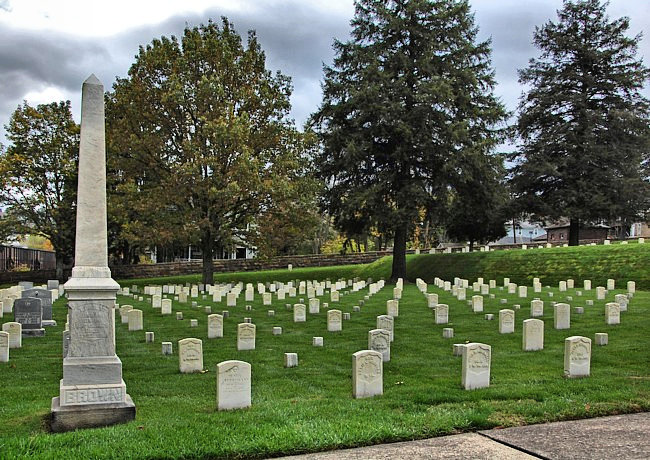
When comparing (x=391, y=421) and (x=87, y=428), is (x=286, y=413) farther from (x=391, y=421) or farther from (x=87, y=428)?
(x=87, y=428)

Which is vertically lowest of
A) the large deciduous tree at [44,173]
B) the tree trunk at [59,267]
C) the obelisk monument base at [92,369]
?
the tree trunk at [59,267]

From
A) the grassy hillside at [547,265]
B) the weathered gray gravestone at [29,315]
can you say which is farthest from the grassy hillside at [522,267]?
the weathered gray gravestone at [29,315]

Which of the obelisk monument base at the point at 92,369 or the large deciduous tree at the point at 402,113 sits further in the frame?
the large deciduous tree at the point at 402,113

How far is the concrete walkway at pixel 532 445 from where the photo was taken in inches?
196

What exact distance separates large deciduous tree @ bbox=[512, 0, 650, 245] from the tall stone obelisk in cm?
3209

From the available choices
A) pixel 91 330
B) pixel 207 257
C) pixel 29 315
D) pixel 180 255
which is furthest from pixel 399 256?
pixel 180 255

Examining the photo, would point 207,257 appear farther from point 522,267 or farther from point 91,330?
point 91,330

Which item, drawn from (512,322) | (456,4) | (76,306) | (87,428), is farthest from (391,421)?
(456,4)

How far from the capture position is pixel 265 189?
26.3 metres

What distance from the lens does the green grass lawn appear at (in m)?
5.37

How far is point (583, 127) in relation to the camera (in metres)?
36.2

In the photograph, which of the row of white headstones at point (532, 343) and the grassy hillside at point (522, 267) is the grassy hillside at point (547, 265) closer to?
the grassy hillside at point (522, 267)

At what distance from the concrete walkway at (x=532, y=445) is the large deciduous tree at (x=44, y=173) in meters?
35.4

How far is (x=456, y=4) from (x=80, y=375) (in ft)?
96.4
